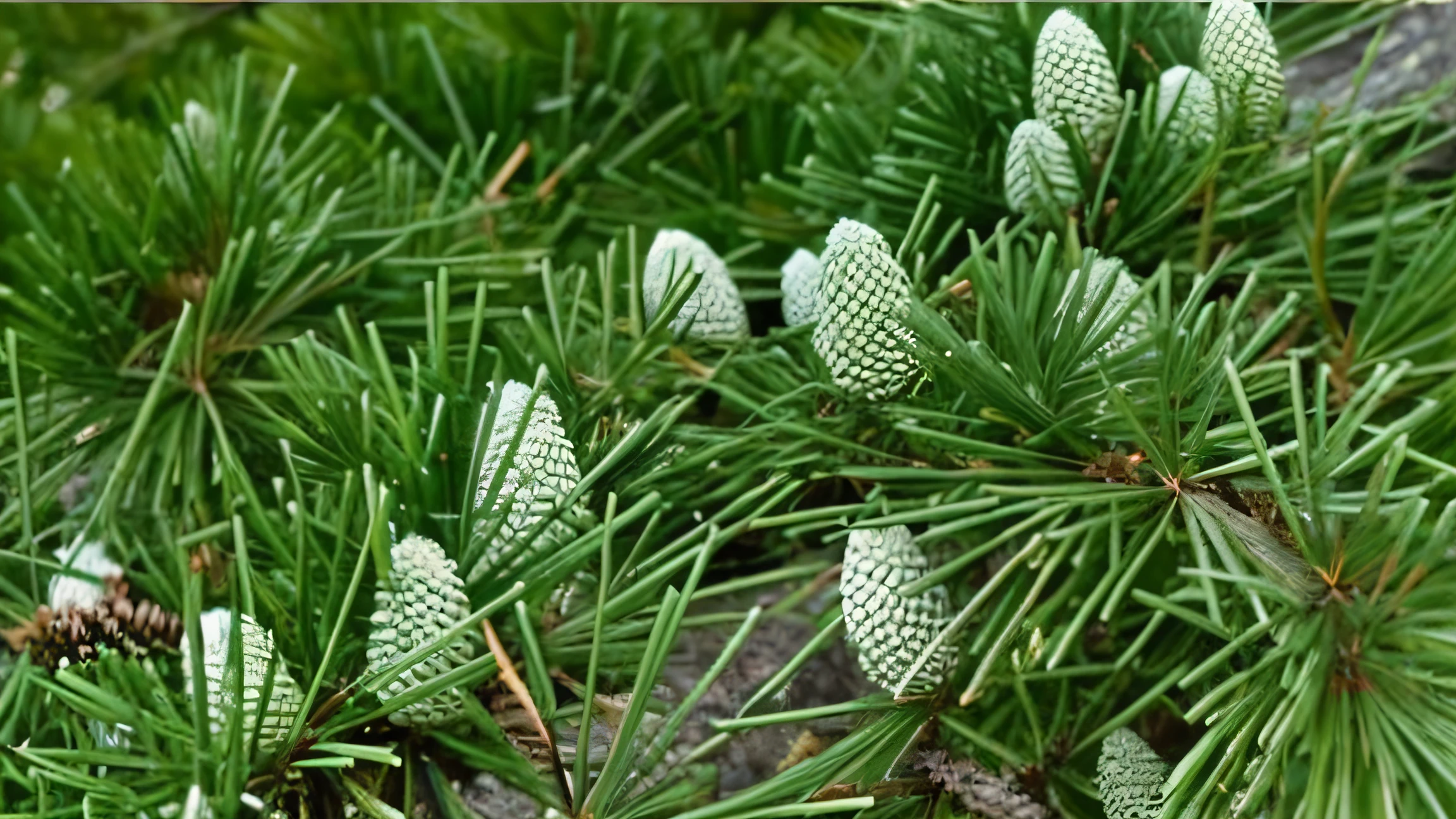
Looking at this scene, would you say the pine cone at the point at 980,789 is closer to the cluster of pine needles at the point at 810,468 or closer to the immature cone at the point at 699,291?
the cluster of pine needles at the point at 810,468

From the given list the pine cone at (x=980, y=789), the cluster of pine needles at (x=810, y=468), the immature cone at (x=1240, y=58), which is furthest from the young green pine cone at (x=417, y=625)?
the immature cone at (x=1240, y=58)

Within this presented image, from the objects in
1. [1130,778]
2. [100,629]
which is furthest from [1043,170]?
[100,629]

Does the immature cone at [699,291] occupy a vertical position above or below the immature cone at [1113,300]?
above

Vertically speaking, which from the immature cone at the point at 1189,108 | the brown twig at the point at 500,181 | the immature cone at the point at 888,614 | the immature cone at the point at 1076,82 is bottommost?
the immature cone at the point at 888,614

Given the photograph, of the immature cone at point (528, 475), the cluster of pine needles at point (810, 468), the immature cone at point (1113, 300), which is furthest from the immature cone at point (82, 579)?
the immature cone at point (1113, 300)

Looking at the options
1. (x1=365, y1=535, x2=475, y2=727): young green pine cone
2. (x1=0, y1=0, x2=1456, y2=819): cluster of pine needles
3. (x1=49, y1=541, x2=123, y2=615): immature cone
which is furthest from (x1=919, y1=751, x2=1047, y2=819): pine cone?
(x1=49, y1=541, x2=123, y2=615): immature cone

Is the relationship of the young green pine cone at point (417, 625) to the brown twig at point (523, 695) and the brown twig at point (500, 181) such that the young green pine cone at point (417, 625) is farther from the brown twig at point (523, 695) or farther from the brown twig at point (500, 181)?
the brown twig at point (500, 181)

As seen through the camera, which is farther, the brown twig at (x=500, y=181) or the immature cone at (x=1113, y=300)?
the brown twig at (x=500, y=181)
